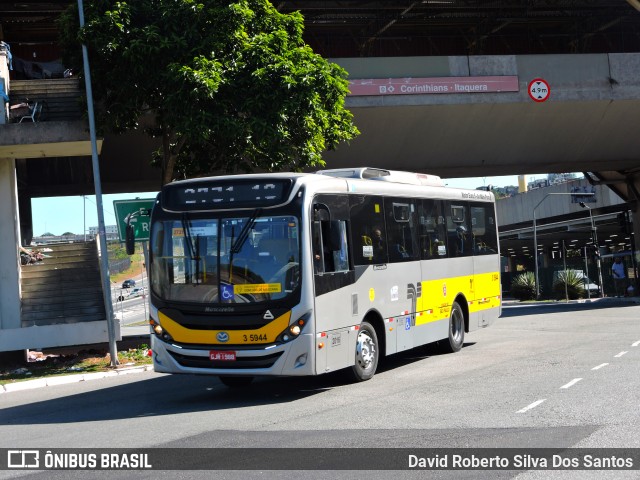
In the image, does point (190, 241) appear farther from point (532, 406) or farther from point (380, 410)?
point (532, 406)

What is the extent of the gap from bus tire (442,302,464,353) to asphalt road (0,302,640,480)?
14.8 inches

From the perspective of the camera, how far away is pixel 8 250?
21.8 meters

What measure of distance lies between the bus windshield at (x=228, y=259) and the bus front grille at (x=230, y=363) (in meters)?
0.79

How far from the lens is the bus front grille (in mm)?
11781

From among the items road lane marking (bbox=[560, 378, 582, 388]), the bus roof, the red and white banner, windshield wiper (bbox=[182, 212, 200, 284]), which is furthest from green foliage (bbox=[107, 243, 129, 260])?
road lane marking (bbox=[560, 378, 582, 388])

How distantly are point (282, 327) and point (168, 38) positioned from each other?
33.0 ft

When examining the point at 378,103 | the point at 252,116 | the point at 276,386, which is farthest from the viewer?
the point at 378,103

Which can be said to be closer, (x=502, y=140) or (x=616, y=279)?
(x=502, y=140)

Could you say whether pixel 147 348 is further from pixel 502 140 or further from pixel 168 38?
pixel 502 140

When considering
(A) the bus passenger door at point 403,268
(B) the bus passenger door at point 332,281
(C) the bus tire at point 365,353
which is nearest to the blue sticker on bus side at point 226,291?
(B) the bus passenger door at point 332,281

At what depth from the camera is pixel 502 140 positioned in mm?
32344

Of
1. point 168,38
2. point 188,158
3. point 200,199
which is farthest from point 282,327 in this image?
point 188,158

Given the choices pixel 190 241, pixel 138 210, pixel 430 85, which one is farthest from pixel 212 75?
pixel 430 85

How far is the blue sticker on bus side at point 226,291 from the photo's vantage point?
11.9m
